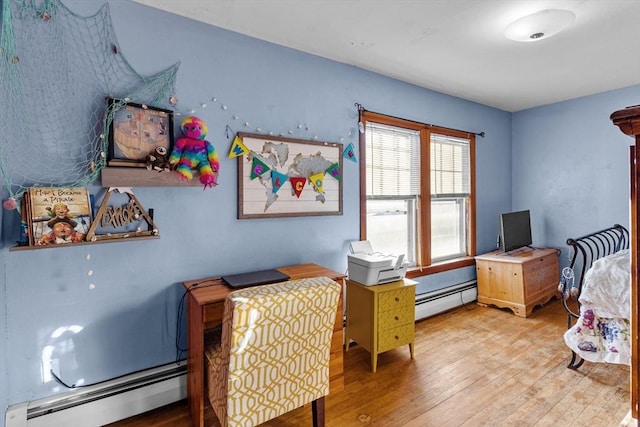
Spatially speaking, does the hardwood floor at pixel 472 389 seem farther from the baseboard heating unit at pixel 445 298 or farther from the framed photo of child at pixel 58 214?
the framed photo of child at pixel 58 214

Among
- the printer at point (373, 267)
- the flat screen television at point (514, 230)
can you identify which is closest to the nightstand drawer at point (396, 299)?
the printer at point (373, 267)

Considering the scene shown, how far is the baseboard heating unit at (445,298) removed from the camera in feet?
11.0

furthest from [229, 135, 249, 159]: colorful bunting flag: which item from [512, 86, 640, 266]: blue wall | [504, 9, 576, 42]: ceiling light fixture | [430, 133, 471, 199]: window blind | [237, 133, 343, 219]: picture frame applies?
[512, 86, 640, 266]: blue wall

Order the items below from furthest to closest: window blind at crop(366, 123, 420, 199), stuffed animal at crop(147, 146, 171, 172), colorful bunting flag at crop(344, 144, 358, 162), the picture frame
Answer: window blind at crop(366, 123, 420, 199) → colorful bunting flag at crop(344, 144, 358, 162) → the picture frame → stuffed animal at crop(147, 146, 171, 172)

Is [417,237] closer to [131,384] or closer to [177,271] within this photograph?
[177,271]

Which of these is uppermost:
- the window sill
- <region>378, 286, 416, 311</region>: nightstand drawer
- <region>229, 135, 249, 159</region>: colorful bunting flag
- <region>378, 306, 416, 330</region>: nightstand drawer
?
<region>229, 135, 249, 159</region>: colorful bunting flag

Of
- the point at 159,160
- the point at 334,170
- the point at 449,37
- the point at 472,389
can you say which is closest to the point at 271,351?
the point at 159,160

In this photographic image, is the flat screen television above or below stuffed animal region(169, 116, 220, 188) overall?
below

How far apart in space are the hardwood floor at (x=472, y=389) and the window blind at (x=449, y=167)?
155cm

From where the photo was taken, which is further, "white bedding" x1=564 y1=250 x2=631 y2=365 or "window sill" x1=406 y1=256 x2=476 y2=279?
"window sill" x1=406 y1=256 x2=476 y2=279

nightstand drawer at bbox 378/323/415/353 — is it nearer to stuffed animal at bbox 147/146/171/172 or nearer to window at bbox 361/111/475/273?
window at bbox 361/111/475/273

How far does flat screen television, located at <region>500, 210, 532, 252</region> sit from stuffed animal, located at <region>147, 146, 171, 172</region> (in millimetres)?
3429

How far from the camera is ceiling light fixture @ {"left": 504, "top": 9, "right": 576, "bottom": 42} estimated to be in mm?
2033

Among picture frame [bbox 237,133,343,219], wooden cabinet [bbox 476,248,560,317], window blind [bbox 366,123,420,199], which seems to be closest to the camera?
picture frame [bbox 237,133,343,219]
